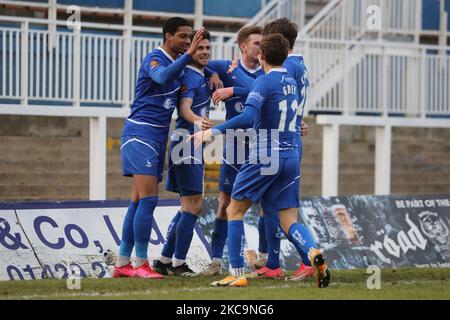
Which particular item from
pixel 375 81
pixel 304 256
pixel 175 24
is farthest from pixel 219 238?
pixel 375 81

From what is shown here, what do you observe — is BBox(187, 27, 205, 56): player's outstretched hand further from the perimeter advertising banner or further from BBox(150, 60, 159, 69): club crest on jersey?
the perimeter advertising banner

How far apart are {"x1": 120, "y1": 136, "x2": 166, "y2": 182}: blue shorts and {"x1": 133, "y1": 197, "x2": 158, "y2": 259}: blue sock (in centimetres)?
28

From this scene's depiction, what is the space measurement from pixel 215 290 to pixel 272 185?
119 cm

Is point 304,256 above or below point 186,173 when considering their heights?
below

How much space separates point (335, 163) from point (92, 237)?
7.06 metres

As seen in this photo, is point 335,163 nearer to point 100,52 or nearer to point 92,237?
point 100,52

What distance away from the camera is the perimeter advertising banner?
12.7m

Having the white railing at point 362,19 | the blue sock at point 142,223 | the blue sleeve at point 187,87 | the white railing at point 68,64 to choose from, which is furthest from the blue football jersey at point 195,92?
the white railing at point 362,19

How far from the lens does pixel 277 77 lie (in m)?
10.4

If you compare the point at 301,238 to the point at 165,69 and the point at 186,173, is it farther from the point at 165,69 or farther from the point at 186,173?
the point at 165,69

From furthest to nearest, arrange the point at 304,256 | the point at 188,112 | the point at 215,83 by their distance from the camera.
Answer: the point at 215,83 < the point at 188,112 < the point at 304,256

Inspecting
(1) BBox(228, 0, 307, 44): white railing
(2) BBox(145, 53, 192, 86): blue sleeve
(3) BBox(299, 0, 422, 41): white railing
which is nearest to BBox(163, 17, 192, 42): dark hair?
(2) BBox(145, 53, 192, 86): blue sleeve

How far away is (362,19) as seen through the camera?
2273 centimetres
